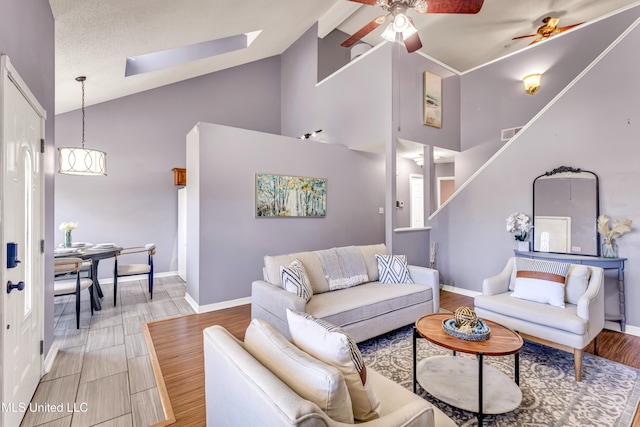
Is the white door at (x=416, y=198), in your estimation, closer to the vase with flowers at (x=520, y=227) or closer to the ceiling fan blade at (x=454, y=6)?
the vase with flowers at (x=520, y=227)

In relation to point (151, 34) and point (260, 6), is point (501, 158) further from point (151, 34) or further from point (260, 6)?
point (151, 34)

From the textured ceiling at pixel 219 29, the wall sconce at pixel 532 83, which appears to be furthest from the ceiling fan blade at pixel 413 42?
the wall sconce at pixel 532 83

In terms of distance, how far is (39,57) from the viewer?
223 cm

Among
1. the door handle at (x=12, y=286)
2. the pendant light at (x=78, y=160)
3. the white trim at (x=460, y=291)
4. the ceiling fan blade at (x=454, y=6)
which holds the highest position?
the ceiling fan blade at (x=454, y=6)

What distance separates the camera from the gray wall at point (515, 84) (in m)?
4.24

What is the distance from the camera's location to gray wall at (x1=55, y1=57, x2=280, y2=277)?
5148 millimetres

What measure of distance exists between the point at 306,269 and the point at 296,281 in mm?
368

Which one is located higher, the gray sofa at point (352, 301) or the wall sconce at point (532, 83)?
the wall sconce at point (532, 83)

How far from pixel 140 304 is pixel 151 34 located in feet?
11.4

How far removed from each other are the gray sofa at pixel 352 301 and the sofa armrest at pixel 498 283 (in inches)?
20.1

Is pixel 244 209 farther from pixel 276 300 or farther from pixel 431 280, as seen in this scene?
pixel 431 280

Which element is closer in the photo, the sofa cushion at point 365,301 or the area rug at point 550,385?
the area rug at point 550,385

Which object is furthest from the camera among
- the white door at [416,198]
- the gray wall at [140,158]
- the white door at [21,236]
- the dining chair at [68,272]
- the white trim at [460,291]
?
the white door at [416,198]

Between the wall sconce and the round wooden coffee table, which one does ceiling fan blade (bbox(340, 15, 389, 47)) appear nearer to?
the wall sconce
